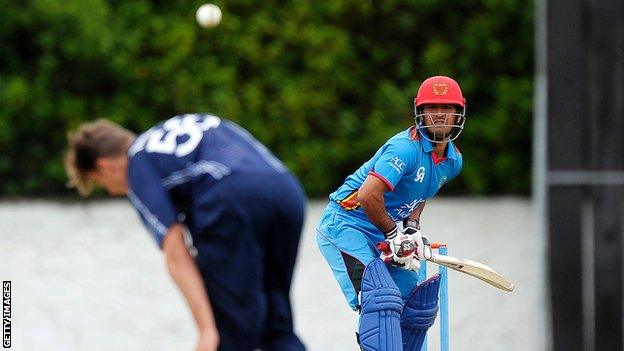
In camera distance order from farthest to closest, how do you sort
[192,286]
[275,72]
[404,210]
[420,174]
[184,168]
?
[275,72] → [404,210] → [420,174] → [184,168] → [192,286]

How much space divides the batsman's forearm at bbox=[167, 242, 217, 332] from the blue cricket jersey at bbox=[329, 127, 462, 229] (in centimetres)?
100

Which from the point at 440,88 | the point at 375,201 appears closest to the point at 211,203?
the point at 375,201

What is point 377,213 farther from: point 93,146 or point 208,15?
point 208,15

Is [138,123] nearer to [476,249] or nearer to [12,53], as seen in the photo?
[12,53]

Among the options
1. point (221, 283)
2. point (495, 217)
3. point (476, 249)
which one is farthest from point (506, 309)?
point (221, 283)

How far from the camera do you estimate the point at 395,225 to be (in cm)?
410

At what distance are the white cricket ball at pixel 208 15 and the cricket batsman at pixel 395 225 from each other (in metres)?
5.41

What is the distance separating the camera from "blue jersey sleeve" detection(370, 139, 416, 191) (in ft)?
13.1

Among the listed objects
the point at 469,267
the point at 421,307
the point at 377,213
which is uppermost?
the point at 377,213

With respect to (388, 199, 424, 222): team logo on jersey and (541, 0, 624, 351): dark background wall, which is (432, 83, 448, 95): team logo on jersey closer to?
(388, 199, 424, 222): team logo on jersey

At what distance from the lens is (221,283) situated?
3.24m

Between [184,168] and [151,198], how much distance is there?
0.40ft

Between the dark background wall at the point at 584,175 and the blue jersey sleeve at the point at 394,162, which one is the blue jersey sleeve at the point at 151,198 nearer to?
the blue jersey sleeve at the point at 394,162

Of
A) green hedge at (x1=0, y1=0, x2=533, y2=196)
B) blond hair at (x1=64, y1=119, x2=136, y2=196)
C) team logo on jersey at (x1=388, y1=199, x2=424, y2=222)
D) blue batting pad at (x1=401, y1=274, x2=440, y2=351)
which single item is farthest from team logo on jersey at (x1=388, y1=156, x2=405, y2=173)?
green hedge at (x1=0, y1=0, x2=533, y2=196)
